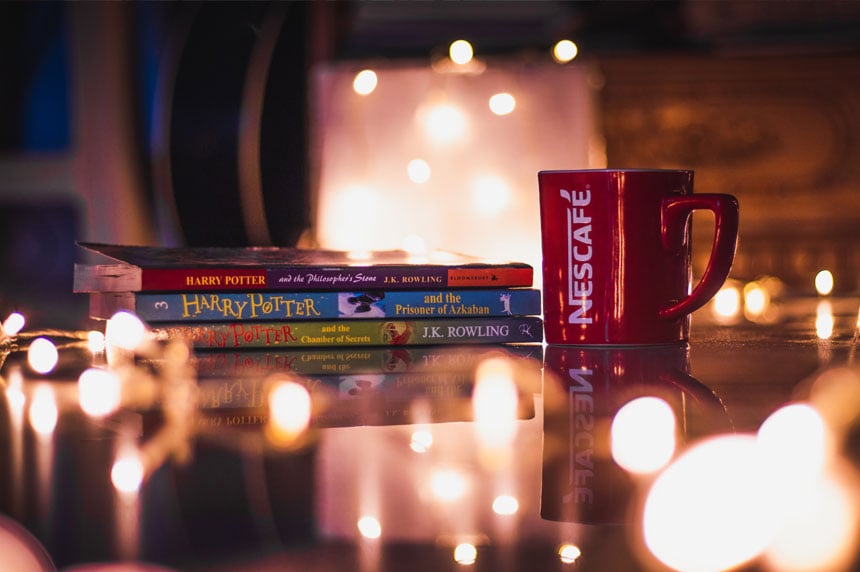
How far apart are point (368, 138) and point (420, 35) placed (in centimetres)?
134

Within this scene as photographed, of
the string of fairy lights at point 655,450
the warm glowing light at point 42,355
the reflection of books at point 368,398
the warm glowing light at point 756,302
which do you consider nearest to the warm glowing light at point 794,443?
the string of fairy lights at point 655,450

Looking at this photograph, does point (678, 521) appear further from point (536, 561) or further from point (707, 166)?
point (707, 166)

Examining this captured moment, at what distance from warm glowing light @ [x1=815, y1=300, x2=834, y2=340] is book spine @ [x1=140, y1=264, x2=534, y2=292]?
0.90 ft

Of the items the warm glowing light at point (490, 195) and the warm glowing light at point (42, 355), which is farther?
the warm glowing light at point (490, 195)

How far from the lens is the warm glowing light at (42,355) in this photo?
0.64 meters

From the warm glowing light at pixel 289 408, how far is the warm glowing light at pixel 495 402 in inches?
2.9

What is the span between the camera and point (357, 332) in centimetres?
67

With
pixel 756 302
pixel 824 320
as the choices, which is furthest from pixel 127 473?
pixel 756 302

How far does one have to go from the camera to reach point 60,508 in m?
0.27

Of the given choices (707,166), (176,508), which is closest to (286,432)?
(176,508)

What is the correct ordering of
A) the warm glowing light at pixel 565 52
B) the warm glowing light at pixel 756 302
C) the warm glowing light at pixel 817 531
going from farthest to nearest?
the warm glowing light at pixel 565 52
the warm glowing light at pixel 756 302
the warm glowing light at pixel 817 531

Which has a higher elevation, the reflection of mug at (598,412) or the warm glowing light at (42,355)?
the warm glowing light at (42,355)

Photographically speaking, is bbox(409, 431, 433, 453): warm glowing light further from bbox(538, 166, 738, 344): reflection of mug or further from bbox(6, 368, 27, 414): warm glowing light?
bbox(538, 166, 738, 344): reflection of mug

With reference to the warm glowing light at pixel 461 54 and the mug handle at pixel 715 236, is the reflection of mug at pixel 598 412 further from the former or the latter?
the warm glowing light at pixel 461 54
